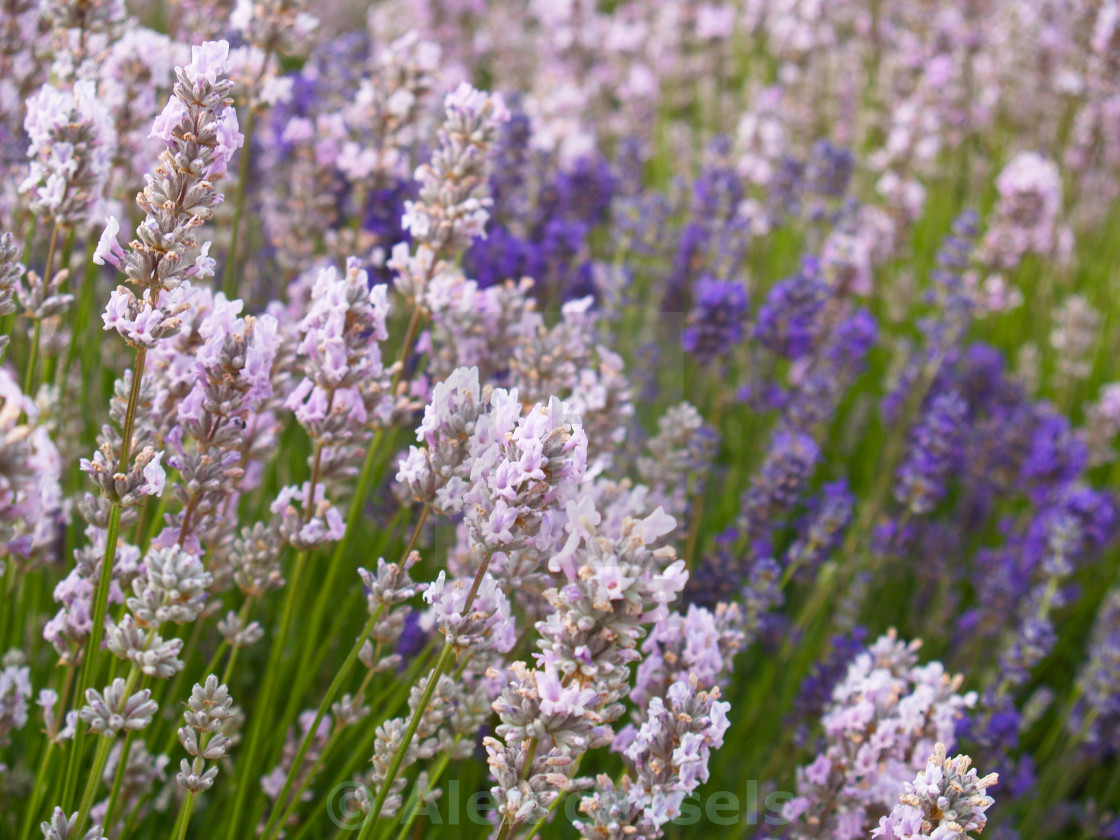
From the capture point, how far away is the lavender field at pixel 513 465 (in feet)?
3.84

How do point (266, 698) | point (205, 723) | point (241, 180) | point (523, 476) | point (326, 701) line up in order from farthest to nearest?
point (241, 180), point (266, 698), point (326, 701), point (205, 723), point (523, 476)

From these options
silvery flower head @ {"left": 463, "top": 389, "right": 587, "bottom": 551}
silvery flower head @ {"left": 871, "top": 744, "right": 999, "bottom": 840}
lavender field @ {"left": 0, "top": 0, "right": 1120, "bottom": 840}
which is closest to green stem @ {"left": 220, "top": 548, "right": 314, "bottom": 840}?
lavender field @ {"left": 0, "top": 0, "right": 1120, "bottom": 840}

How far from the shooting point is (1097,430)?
135 inches

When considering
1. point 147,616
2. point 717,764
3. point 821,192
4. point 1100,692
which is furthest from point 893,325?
point 147,616

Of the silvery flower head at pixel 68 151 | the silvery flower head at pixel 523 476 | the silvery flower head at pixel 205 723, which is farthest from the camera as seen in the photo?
the silvery flower head at pixel 68 151

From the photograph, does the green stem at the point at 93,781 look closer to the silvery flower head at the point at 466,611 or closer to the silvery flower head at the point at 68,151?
the silvery flower head at the point at 466,611

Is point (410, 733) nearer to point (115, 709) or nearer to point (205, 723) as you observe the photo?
point (205, 723)

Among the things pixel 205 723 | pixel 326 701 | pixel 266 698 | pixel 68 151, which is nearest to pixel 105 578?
pixel 205 723

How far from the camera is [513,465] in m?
1.07

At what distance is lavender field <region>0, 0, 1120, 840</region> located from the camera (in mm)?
1172

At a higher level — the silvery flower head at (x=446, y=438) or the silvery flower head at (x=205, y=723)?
the silvery flower head at (x=446, y=438)

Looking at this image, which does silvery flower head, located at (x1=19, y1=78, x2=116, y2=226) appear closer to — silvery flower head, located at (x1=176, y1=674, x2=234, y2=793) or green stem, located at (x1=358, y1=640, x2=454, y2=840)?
silvery flower head, located at (x1=176, y1=674, x2=234, y2=793)

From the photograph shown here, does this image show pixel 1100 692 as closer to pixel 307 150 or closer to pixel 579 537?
pixel 579 537

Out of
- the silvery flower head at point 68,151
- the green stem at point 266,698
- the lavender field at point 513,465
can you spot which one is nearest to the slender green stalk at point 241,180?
the lavender field at point 513,465
